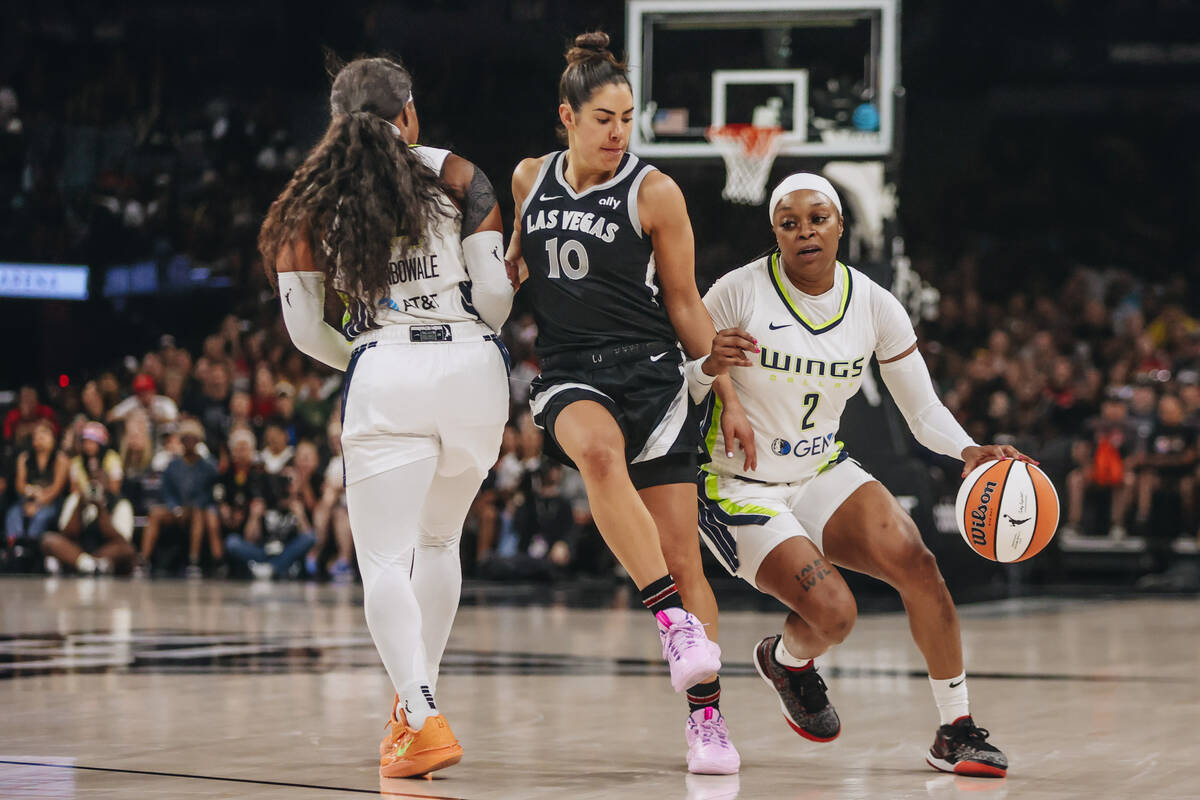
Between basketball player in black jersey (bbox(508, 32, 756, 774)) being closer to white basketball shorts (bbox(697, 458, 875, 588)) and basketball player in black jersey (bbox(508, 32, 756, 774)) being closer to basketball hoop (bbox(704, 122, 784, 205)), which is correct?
white basketball shorts (bbox(697, 458, 875, 588))

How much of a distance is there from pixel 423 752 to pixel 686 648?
2.65 ft

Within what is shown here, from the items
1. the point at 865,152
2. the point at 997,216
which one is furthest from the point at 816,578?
the point at 997,216

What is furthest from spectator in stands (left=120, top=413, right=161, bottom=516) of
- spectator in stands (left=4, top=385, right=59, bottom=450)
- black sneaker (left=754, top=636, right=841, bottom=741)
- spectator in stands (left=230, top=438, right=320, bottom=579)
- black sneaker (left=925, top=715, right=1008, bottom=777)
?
black sneaker (left=925, top=715, right=1008, bottom=777)

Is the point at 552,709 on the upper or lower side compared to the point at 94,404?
lower

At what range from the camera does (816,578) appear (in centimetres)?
499

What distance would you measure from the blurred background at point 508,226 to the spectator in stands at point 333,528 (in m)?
0.05

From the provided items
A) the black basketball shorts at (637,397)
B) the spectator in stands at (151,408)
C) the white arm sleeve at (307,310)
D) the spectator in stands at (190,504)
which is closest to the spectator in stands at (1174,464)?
the spectator in stands at (190,504)

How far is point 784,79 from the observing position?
1145cm

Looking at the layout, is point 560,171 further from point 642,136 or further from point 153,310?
point 153,310

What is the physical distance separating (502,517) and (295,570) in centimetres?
200

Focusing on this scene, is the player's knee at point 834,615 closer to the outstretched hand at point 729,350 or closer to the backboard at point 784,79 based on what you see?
the outstretched hand at point 729,350

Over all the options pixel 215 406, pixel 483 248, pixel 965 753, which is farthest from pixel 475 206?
pixel 215 406

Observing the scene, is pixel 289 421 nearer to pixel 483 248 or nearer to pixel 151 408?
pixel 151 408

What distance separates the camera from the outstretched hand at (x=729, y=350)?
15.8 ft
